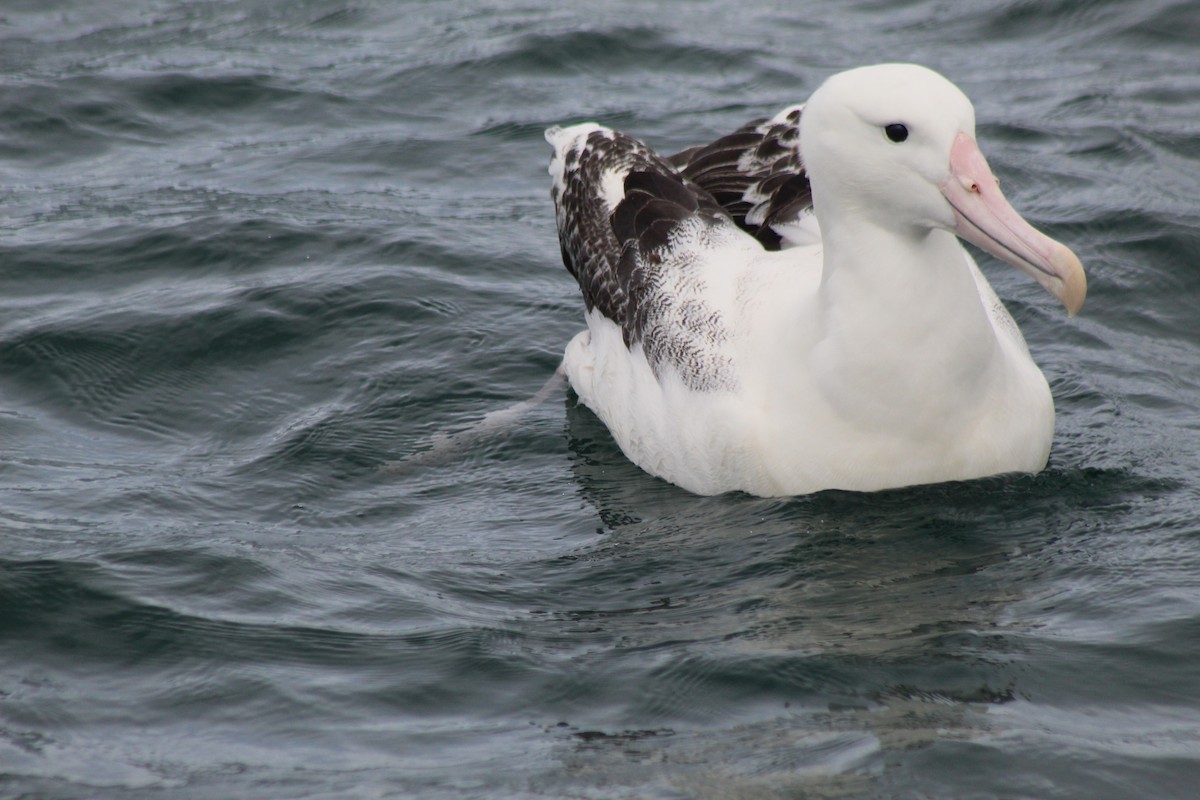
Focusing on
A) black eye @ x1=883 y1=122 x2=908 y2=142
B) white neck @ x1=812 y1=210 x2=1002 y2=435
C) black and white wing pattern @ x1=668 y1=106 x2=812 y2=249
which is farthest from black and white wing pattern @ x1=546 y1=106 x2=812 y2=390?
black eye @ x1=883 y1=122 x2=908 y2=142

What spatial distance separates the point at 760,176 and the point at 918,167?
2.13 metres

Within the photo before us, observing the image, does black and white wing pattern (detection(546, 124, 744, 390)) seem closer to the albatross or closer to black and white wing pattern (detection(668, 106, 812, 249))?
the albatross

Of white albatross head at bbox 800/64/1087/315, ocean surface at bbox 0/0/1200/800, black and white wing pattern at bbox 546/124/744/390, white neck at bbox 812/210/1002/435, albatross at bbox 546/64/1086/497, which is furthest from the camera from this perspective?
black and white wing pattern at bbox 546/124/744/390

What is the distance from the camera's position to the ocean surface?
5453mm

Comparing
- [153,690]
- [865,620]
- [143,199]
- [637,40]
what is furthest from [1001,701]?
[637,40]

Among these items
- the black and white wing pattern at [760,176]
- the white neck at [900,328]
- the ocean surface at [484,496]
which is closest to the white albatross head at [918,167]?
the white neck at [900,328]

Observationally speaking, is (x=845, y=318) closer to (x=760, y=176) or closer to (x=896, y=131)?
(x=896, y=131)

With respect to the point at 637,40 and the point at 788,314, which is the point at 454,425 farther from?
the point at 637,40

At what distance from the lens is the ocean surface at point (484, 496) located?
17.9 ft

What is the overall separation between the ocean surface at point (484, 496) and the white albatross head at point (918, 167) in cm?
114

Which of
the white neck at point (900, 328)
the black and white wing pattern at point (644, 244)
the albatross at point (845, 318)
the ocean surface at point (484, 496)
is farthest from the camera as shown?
the black and white wing pattern at point (644, 244)

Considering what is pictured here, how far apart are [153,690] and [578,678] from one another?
1.44 meters

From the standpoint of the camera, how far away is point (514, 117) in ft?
43.3

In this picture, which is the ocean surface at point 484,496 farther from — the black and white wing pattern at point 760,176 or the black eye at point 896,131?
the black eye at point 896,131
